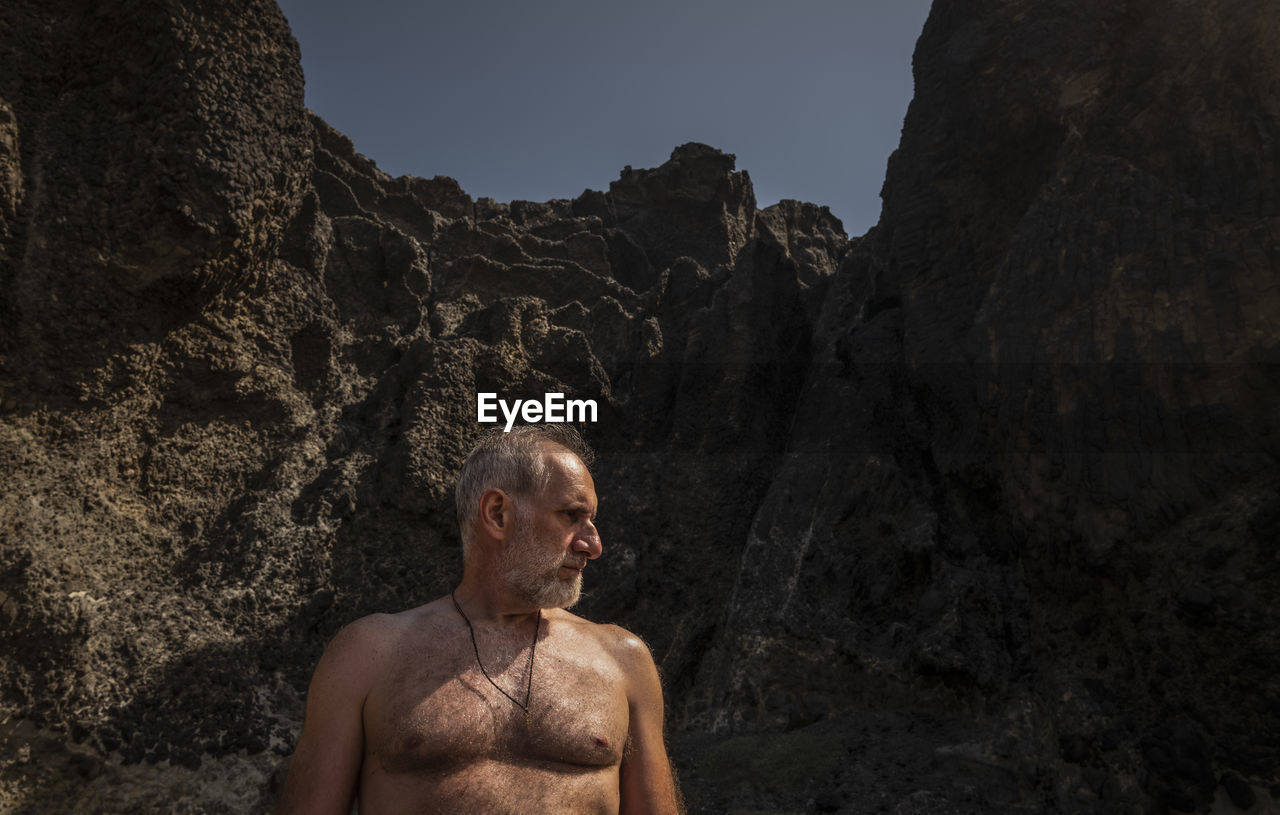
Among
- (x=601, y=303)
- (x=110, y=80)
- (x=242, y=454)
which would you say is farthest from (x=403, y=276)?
(x=110, y=80)

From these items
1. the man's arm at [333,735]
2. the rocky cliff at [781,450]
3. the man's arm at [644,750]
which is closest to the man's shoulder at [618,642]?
→ the man's arm at [644,750]

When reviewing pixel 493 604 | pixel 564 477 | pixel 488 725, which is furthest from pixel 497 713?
pixel 564 477

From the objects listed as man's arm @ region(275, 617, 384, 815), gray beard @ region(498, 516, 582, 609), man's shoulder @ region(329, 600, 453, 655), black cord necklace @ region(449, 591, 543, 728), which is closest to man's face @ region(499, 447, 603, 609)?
gray beard @ region(498, 516, 582, 609)

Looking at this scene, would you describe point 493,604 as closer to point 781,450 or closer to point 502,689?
point 502,689

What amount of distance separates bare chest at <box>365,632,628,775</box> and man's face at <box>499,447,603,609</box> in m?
0.20

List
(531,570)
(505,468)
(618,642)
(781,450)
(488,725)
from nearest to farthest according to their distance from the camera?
(488,725) → (531,570) → (505,468) → (618,642) → (781,450)

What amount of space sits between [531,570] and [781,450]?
331 inches

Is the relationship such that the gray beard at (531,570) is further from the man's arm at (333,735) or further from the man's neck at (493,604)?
the man's arm at (333,735)

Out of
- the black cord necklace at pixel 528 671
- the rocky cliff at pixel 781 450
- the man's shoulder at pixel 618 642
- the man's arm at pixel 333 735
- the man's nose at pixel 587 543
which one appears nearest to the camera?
the man's arm at pixel 333 735

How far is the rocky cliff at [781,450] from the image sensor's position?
18.8 feet

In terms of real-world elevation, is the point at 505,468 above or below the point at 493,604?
above

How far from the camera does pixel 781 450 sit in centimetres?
1035

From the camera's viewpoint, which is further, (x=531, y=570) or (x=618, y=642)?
(x=618, y=642)

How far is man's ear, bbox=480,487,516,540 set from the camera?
226 centimetres
